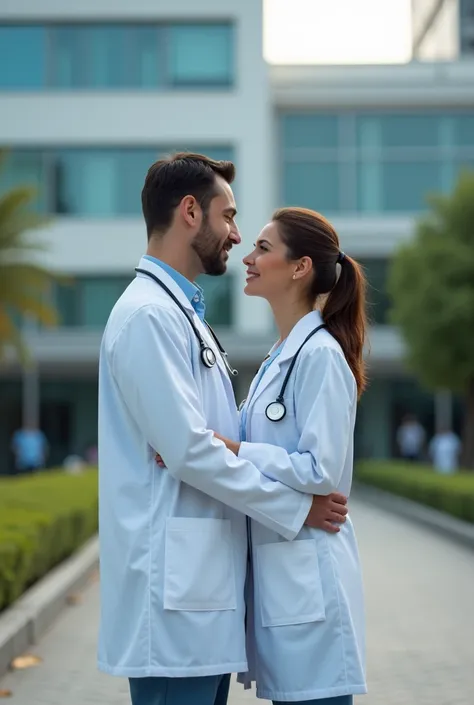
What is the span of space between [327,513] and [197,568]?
0.40 metres

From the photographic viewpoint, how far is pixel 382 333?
3862 cm

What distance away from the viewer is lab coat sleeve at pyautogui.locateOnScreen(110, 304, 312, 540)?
327cm

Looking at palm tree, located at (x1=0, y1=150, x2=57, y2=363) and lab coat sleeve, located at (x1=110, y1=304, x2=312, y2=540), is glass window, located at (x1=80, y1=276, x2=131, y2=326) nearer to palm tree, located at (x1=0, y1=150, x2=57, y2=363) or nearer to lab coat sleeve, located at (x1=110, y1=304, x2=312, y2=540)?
palm tree, located at (x1=0, y1=150, x2=57, y2=363)

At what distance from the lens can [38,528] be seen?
396 inches

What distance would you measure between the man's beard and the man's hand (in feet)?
2.34

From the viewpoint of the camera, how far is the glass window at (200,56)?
3800 centimetres

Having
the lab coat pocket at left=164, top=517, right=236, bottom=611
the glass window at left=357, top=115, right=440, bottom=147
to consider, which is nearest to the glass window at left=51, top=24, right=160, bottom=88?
the glass window at left=357, top=115, right=440, bottom=147

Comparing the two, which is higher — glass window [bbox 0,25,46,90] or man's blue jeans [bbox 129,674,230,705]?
glass window [bbox 0,25,46,90]

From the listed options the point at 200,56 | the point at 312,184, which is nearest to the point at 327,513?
the point at 200,56

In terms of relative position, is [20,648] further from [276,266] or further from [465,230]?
[465,230]

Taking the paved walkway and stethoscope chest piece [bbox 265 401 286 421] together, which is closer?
stethoscope chest piece [bbox 265 401 286 421]

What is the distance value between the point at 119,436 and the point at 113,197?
1382 inches

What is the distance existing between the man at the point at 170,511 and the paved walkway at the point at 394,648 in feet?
11.2

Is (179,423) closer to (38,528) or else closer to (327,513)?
(327,513)
